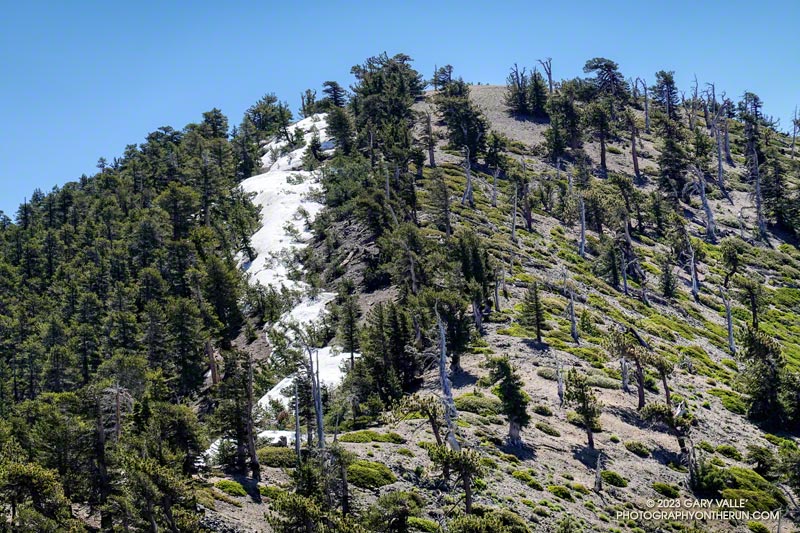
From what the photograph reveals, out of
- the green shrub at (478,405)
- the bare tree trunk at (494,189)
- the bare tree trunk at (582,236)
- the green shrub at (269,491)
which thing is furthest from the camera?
the bare tree trunk at (494,189)

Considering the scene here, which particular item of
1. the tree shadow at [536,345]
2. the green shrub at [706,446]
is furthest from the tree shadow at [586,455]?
the tree shadow at [536,345]

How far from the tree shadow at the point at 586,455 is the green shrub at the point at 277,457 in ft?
69.1

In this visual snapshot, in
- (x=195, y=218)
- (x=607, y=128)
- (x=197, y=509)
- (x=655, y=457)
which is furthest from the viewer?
(x=607, y=128)

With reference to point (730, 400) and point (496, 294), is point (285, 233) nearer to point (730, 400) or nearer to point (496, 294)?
point (496, 294)

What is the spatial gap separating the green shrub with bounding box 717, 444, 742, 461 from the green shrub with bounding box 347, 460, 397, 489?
29.6 metres

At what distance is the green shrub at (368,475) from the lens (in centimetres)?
4394

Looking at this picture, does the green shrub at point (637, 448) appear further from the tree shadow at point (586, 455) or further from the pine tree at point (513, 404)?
the pine tree at point (513, 404)

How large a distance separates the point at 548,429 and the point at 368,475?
57.3ft

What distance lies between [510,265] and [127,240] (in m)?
67.0

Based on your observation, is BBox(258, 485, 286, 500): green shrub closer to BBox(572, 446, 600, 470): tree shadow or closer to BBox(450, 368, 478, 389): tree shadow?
BBox(450, 368, 478, 389): tree shadow

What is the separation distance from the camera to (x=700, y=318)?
91500 mm

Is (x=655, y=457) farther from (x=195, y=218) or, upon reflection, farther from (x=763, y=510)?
(x=195, y=218)

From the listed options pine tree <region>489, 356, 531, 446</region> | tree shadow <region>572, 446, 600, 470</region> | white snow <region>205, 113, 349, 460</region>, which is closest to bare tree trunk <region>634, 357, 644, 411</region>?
tree shadow <region>572, 446, 600, 470</region>

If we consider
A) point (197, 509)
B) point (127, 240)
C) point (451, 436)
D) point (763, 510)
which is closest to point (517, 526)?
point (451, 436)
